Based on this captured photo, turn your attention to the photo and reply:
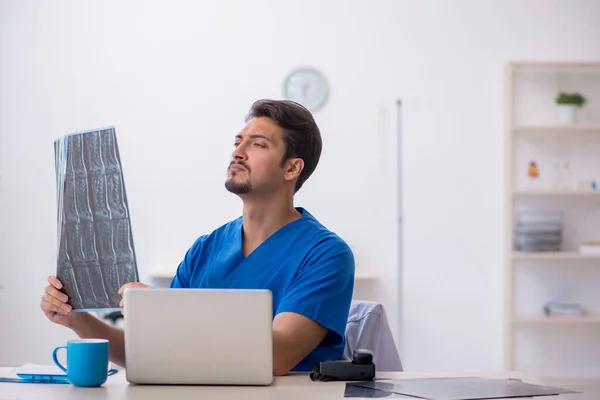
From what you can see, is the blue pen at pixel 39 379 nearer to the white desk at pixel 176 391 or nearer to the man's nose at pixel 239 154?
the white desk at pixel 176 391

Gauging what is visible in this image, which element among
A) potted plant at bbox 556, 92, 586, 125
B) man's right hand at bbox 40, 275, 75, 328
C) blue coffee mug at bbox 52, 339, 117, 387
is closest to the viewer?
blue coffee mug at bbox 52, 339, 117, 387

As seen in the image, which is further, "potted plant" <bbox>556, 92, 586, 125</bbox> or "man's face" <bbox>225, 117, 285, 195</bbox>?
"potted plant" <bbox>556, 92, 586, 125</bbox>

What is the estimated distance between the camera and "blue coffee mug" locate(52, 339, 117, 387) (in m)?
1.56

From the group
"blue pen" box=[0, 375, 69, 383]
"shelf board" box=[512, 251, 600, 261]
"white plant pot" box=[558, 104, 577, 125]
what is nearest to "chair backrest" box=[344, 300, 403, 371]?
"blue pen" box=[0, 375, 69, 383]

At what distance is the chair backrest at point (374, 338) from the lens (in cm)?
203

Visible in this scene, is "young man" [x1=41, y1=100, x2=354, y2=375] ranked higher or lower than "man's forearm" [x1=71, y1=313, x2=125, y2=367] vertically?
higher

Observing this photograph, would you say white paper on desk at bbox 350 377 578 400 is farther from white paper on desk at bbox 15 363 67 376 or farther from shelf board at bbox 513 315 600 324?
shelf board at bbox 513 315 600 324

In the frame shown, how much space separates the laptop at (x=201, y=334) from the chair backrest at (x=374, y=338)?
53 cm

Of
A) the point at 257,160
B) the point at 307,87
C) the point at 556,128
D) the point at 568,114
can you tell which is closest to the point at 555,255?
the point at 556,128

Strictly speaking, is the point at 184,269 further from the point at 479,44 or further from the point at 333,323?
the point at 479,44

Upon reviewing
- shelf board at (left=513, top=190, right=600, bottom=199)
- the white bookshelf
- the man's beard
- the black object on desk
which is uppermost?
the man's beard

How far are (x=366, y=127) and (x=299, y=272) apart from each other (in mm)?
2880

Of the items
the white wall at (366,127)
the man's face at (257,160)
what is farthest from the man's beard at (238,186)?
the white wall at (366,127)

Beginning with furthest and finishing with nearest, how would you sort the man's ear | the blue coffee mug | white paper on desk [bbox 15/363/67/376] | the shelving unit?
1. the shelving unit
2. the man's ear
3. white paper on desk [bbox 15/363/67/376]
4. the blue coffee mug
